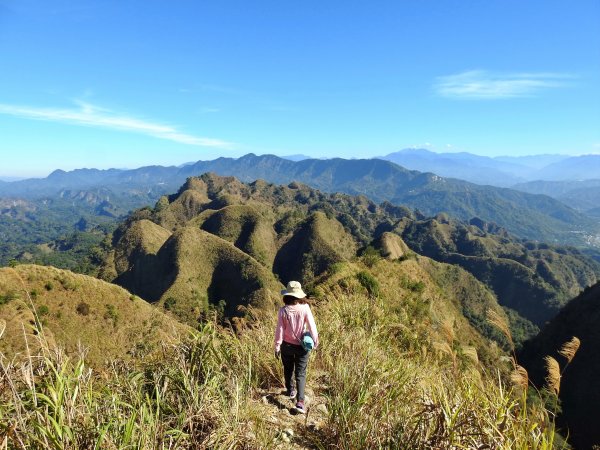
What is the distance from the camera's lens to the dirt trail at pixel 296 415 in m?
4.91

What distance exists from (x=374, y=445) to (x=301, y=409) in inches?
71.8

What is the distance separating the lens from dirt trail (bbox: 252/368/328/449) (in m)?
4.91

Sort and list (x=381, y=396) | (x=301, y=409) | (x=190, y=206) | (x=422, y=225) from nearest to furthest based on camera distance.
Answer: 1. (x=381, y=396)
2. (x=301, y=409)
3. (x=190, y=206)
4. (x=422, y=225)

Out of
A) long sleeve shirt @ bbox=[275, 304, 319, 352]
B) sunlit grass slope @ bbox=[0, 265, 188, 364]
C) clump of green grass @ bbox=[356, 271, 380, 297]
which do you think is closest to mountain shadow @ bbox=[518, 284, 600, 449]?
clump of green grass @ bbox=[356, 271, 380, 297]

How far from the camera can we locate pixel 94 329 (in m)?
44.4

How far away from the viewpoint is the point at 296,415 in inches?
228

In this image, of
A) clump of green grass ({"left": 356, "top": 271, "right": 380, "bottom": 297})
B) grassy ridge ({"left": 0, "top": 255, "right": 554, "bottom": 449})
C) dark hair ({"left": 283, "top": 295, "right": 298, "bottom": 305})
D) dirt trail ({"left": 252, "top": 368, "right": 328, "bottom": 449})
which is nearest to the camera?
grassy ridge ({"left": 0, "top": 255, "right": 554, "bottom": 449})

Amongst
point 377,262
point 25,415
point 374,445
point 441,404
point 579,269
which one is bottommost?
point 579,269

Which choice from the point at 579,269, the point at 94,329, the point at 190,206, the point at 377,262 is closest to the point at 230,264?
the point at 94,329

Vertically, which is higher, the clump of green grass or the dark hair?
the dark hair

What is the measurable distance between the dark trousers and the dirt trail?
282mm

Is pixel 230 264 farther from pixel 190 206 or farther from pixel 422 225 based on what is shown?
pixel 422 225

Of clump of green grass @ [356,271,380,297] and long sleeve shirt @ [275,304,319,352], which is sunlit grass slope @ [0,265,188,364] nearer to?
clump of green grass @ [356,271,380,297]

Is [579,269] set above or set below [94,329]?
below
